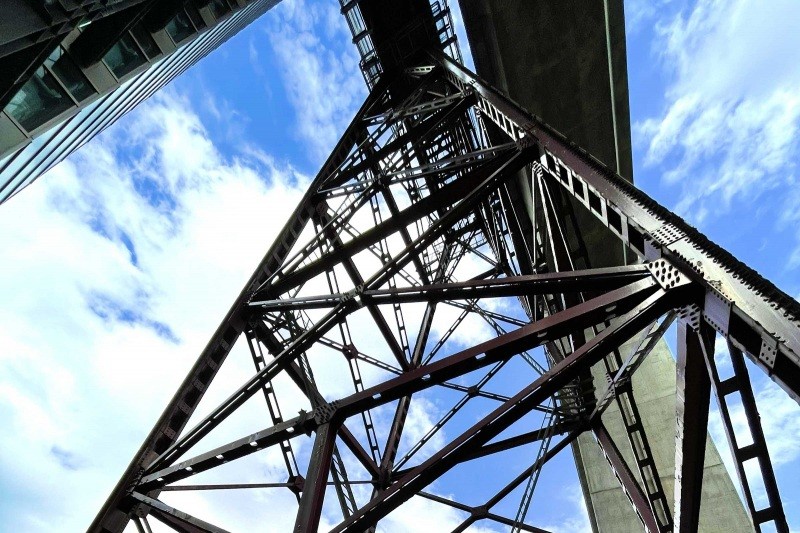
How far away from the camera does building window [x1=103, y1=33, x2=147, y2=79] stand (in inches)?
285

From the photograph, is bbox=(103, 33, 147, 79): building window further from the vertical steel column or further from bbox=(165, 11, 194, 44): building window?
the vertical steel column

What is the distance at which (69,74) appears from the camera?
649cm

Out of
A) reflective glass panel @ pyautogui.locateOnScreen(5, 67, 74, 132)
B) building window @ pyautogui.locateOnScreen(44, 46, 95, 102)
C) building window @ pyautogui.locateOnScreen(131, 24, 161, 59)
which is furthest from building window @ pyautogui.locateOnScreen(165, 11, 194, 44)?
reflective glass panel @ pyautogui.locateOnScreen(5, 67, 74, 132)

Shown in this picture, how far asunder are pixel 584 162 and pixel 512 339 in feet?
7.41

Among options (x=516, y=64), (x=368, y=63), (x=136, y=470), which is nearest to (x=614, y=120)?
(x=516, y=64)

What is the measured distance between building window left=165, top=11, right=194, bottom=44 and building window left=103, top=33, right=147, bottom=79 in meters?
0.88

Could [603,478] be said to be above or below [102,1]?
above

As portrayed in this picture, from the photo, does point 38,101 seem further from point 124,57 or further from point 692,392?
point 692,392

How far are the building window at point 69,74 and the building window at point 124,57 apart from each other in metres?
0.54

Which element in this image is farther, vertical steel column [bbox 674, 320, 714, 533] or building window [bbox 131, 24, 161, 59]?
building window [bbox 131, 24, 161, 59]

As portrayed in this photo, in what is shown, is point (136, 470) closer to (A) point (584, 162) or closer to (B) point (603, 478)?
(A) point (584, 162)

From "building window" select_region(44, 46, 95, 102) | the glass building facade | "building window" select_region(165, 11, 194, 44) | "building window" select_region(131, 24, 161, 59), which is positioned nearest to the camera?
the glass building facade

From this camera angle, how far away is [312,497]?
4.60m

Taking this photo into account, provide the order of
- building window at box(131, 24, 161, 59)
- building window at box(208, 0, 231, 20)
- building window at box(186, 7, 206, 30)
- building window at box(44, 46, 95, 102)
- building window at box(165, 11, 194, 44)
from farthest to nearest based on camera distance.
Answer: building window at box(208, 0, 231, 20), building window at box(186, 7, 206, 30), building window at box(165, 11, 194, 44), building window at box(131, 24, 161, 59), building window at box(44, 46, 95, 102)
